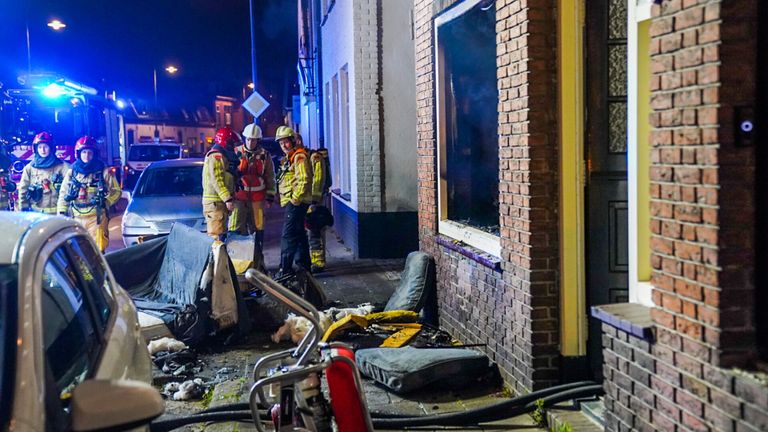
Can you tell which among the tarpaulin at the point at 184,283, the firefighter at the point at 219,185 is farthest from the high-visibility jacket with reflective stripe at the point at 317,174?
the tarpaulin at the point at 184,283

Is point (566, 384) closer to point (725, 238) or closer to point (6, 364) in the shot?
point (725, 238)

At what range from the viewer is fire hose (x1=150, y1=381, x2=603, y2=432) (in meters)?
5.11

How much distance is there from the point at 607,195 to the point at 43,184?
9.01 meters

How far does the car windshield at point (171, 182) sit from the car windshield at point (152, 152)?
17536 mm

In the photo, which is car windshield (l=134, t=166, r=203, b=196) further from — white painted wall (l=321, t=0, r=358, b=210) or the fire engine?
the fire engine

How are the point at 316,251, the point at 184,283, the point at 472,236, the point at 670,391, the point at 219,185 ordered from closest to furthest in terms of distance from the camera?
the point at 670,391 < the point at 472,236 < the point at 184,283 < the point at 219,185 < the point at 316,251

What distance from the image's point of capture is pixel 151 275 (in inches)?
342

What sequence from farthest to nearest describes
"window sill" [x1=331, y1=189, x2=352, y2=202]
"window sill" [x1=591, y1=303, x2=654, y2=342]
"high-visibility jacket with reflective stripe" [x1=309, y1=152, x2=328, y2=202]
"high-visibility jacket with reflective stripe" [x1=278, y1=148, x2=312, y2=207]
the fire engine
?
the fire engine, "window sill" [x1=331, y1=189, x2=352, y2=202], "high-visibility jacket with reflective stripe" [x1=309, y1=152, x2=328, y2=202], "high-visibility jacket with reflective stripe" [x1=278, y1=148, x2=312, y2=207], "window sill" [x1=591, y1=303, x2=654, y2=342]

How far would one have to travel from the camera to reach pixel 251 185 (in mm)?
11508

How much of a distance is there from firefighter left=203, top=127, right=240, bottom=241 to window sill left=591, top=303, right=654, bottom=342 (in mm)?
7264

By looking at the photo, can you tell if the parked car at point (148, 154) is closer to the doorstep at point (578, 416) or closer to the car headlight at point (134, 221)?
the car headlight at point (134, 221)

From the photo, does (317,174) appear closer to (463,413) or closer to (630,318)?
(463,413)

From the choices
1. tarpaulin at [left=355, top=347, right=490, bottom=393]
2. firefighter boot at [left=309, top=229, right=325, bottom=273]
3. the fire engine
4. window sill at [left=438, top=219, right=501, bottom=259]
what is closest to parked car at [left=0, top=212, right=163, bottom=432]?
tarpaulin at [left=355, top=347, right=490, bottom=393]

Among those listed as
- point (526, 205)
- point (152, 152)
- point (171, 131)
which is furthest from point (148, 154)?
point (526, 205)
